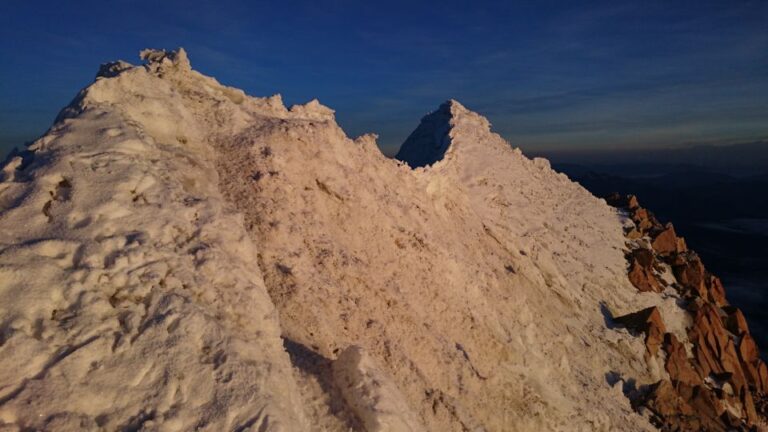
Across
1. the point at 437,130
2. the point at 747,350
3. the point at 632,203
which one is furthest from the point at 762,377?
the point at 437,130

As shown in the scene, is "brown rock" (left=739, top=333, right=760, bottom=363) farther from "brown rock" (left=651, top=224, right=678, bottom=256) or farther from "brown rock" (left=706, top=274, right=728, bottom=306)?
"brown rock" (left=651, top=224, right=678, bottom=256)

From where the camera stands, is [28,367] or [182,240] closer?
Answer: [28,367]

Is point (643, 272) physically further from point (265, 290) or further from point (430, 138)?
point (265, 290)

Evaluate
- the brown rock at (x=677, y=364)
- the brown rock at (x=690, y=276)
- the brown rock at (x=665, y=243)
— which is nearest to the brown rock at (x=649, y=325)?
the brown rock at (x=677, y=364)

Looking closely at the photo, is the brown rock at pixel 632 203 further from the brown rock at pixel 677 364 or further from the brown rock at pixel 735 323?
the brown rock at pixel 677 364

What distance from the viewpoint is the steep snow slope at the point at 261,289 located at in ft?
16.7

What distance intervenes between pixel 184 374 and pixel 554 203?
25894 millimetres

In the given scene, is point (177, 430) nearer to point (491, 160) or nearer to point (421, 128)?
point (491, 160)

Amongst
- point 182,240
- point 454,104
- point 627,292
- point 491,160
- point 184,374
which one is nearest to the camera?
point 184,374

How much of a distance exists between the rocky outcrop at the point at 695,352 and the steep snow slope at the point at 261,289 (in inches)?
47.8

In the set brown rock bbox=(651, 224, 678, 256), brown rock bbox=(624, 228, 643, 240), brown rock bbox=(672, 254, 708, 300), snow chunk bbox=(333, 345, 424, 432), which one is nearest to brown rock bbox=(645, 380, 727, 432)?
brown rock bbox=(672, 254, 708, 300)

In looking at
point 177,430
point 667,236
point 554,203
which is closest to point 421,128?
point 554,203

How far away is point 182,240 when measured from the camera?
23.3ft

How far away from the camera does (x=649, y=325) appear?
1917 centimetres
